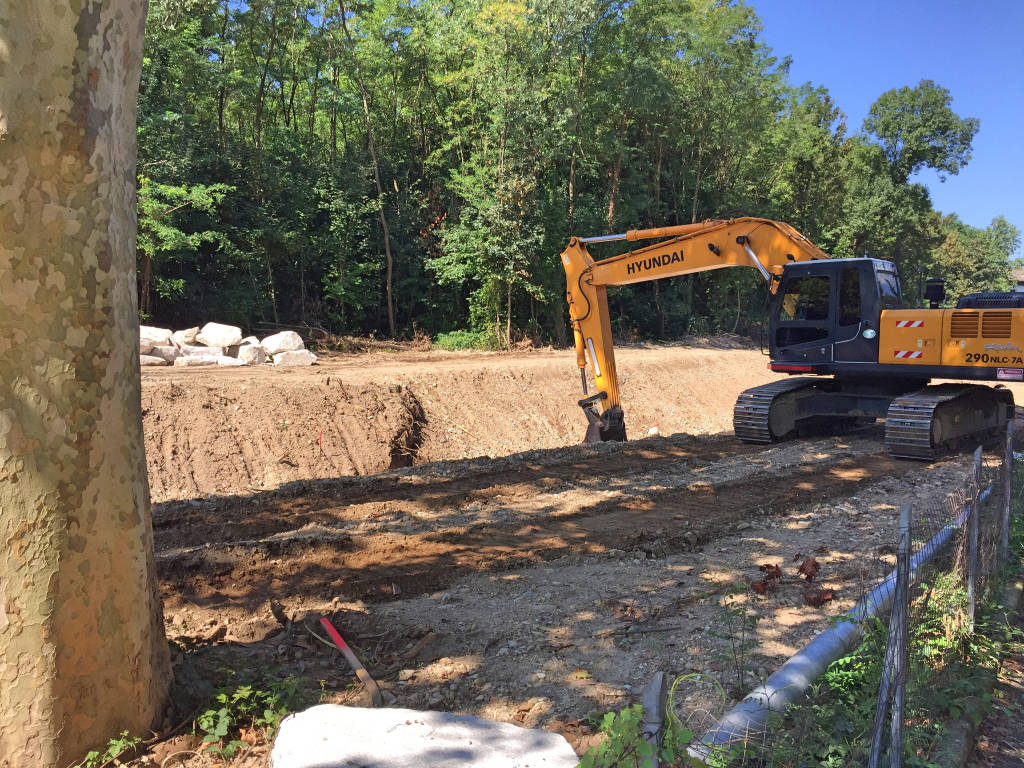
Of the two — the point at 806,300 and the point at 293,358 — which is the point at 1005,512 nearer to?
the point at 806,300

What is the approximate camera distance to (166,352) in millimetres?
15445

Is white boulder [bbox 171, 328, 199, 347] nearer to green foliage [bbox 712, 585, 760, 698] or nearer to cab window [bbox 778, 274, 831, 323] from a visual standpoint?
cab window [bbox 778, 274, 831, 323]

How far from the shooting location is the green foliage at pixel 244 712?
2.89 m

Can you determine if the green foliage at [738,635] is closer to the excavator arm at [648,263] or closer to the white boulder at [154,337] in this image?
the excavator arm at [648,263]

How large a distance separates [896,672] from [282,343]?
53.3ft

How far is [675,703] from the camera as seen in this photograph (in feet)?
11.1

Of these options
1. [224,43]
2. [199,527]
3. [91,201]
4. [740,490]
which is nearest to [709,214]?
[224,43]

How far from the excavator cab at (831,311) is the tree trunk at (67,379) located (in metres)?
9.68

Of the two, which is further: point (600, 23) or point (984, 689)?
point (600, 23)

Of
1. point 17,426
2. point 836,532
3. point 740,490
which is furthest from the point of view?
point 740,490

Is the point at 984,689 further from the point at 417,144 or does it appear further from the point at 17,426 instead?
the point at 417,144

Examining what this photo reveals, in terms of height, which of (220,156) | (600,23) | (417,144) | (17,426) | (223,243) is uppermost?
(600,23)

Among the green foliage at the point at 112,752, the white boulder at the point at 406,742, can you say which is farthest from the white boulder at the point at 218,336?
the white boulder at the point at 406,742

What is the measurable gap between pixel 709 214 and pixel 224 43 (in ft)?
68.3
